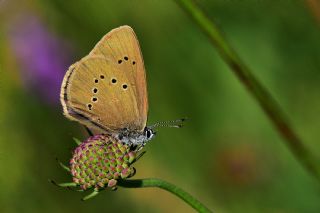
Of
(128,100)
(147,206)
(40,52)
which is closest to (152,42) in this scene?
(40,52)

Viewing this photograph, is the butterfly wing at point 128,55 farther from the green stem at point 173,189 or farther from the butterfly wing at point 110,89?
the green stem at point 173,189

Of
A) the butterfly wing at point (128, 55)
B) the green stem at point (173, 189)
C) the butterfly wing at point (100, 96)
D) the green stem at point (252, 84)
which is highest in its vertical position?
the butterfly wing at point (128, 55)

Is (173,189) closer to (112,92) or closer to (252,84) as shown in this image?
(252,84)

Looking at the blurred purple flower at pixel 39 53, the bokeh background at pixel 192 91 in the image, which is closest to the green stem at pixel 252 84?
the bokeh background at pixel 192 91

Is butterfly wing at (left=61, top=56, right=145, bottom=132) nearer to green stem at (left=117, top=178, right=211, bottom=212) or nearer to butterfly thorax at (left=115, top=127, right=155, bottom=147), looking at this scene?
butterfly thorax at (left=115, top=127, right=155, bottom=147)

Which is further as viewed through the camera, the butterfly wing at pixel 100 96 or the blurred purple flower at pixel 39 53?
the blurred purple flower at pixel 39 53

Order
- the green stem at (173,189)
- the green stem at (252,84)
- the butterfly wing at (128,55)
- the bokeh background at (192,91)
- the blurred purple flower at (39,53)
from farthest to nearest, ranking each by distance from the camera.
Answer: the blurred purple flower at (39,53) → the bokeh background at (192,91) → the butterfly wing at (128,55) → the green stem at (173,189) → the green stem at (252,84)

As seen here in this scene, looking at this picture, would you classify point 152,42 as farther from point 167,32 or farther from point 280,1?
point 280,1
